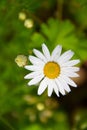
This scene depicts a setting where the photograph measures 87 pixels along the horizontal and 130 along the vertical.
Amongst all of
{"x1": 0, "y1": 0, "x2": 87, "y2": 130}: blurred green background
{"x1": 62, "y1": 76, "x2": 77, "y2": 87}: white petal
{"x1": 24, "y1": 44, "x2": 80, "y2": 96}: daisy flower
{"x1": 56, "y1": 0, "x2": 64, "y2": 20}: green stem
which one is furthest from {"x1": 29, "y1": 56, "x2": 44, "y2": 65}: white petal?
{"x1": 56, "y1": 0, "x2": 64, "y2": 20}: green stem

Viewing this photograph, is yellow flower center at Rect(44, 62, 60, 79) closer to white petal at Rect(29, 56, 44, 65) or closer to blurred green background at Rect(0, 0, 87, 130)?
white petal at Rect(29, 56, 44, 65)

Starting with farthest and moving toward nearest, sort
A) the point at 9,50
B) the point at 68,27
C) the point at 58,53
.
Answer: the point at 9,50
the point at 68,27
the point at 58,53

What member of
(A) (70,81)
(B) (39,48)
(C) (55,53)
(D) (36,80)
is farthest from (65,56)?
(B) (39,48)

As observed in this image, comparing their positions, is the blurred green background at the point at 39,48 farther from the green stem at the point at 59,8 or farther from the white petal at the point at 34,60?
the white petal at the point at 34,60

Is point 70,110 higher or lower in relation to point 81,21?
lower

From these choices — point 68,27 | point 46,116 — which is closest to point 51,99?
point 46,116

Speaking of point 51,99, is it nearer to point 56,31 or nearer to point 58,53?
point 56,31

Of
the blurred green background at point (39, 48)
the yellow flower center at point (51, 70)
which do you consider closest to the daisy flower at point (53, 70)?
the yellow flower center at point (51, 70)

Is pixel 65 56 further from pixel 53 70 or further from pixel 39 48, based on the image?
pixel 39 48
